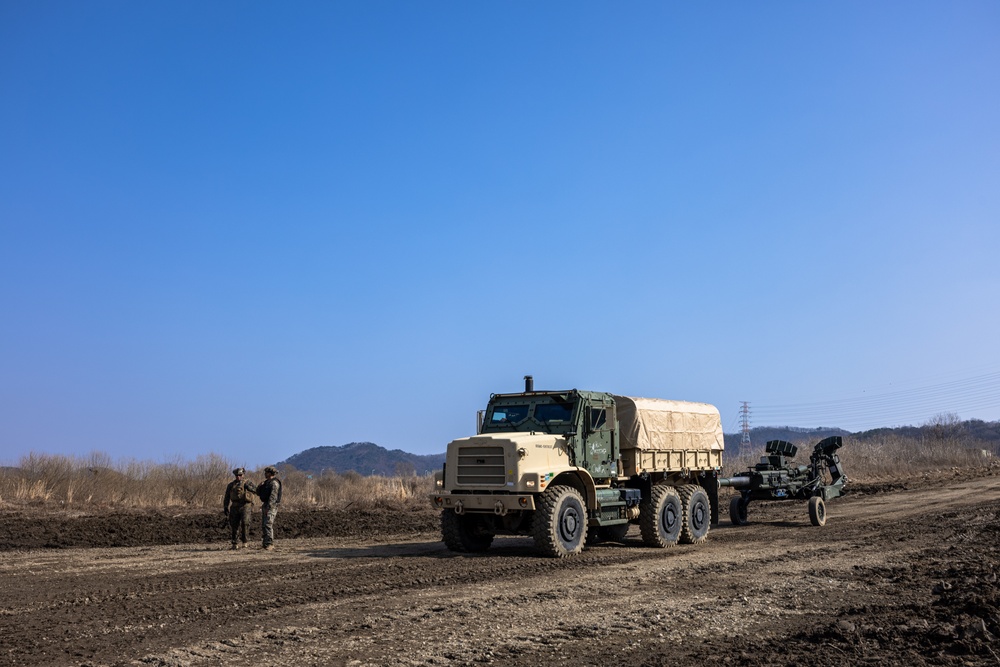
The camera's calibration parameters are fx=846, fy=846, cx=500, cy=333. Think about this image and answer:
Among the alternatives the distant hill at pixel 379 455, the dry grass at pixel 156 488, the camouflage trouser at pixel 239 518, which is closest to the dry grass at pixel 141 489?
the dry grass at pixel 156 488

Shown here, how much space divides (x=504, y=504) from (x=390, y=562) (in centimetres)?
216

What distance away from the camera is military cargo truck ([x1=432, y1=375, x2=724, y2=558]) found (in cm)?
1476

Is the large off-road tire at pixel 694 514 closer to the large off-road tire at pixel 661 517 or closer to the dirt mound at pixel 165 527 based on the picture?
the large off-road tire at pixel 661 517

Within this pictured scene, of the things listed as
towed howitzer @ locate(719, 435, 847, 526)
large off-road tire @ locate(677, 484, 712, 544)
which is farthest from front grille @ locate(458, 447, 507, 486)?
towed howitzer @ locate(719, 435, 847, 526)

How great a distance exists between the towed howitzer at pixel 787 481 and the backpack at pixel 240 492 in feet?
35.4

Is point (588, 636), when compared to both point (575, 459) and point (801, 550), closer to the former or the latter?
point (575, 459)

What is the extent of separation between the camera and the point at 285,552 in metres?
16.3

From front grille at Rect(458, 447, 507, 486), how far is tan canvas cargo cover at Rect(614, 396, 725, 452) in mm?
3348

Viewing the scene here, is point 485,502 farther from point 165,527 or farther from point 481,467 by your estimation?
point 165,527

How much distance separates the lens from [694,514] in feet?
59.3

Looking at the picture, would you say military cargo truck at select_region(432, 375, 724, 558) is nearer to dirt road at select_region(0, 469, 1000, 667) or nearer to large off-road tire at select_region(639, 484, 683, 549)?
large off-road tire at select_region(639, 484, 683, 549)

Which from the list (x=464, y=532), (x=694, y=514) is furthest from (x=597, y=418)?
(x=694, y=514)

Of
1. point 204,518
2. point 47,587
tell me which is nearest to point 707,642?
point 47,587

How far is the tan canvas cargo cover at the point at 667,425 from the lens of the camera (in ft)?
56.0
